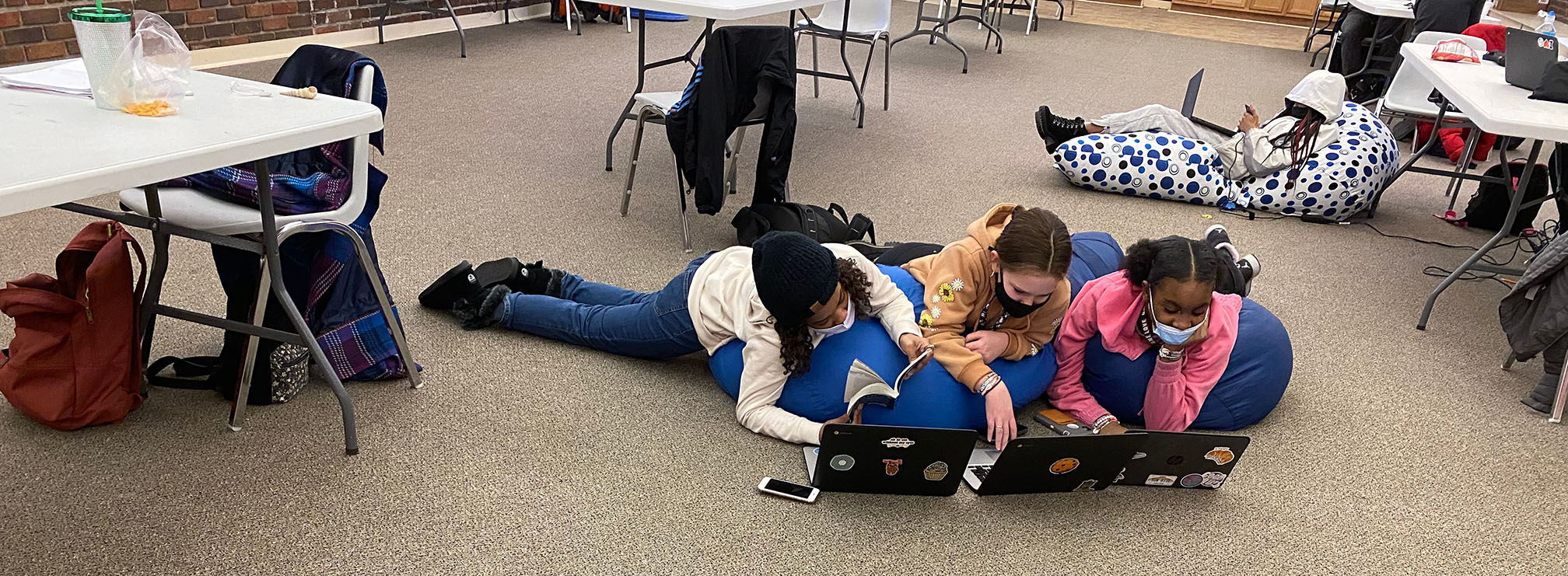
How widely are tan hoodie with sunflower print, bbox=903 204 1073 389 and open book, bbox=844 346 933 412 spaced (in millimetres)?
85

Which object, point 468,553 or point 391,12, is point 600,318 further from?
point 391,12

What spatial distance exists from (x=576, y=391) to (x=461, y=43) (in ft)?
14.1

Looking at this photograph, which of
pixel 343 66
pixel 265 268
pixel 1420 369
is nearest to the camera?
pixel 265 268

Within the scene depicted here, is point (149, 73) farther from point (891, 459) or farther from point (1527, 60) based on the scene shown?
point (1527, 60)

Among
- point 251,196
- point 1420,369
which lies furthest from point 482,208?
point 1420,369

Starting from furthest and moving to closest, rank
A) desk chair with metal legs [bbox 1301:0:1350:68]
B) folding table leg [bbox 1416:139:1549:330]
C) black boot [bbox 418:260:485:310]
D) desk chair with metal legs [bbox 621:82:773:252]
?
desk chair with metal legs [bbox 1301:0:1350:68], desk chair with metal legs [bbox 621:82:773:252], folding table leg [bbox 1416:139:1549:330], black boot [bbox 418:260:485:310]

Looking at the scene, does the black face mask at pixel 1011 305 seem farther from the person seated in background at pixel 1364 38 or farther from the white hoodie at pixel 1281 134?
the person seated in background at pixel 1364 38

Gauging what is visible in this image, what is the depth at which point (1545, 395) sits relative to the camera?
255cm

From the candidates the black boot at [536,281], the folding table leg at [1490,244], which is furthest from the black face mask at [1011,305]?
the folding table leg at [1490,244]

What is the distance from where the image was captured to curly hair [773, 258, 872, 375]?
6.91 ft

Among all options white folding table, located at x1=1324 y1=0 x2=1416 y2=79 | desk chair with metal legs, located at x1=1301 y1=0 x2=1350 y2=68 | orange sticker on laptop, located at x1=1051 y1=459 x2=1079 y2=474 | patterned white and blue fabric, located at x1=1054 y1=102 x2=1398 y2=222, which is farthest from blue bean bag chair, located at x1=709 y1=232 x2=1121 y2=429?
desk chair with metal legs, located at x1=1301 y1=0 x2=1350 y2=68

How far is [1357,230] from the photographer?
12.6ft

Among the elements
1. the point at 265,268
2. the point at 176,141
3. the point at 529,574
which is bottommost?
the point at 529,574

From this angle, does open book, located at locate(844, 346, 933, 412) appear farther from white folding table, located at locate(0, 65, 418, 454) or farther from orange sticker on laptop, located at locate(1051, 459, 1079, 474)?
white folding table, located at locate(0, 65, 418, 454)
